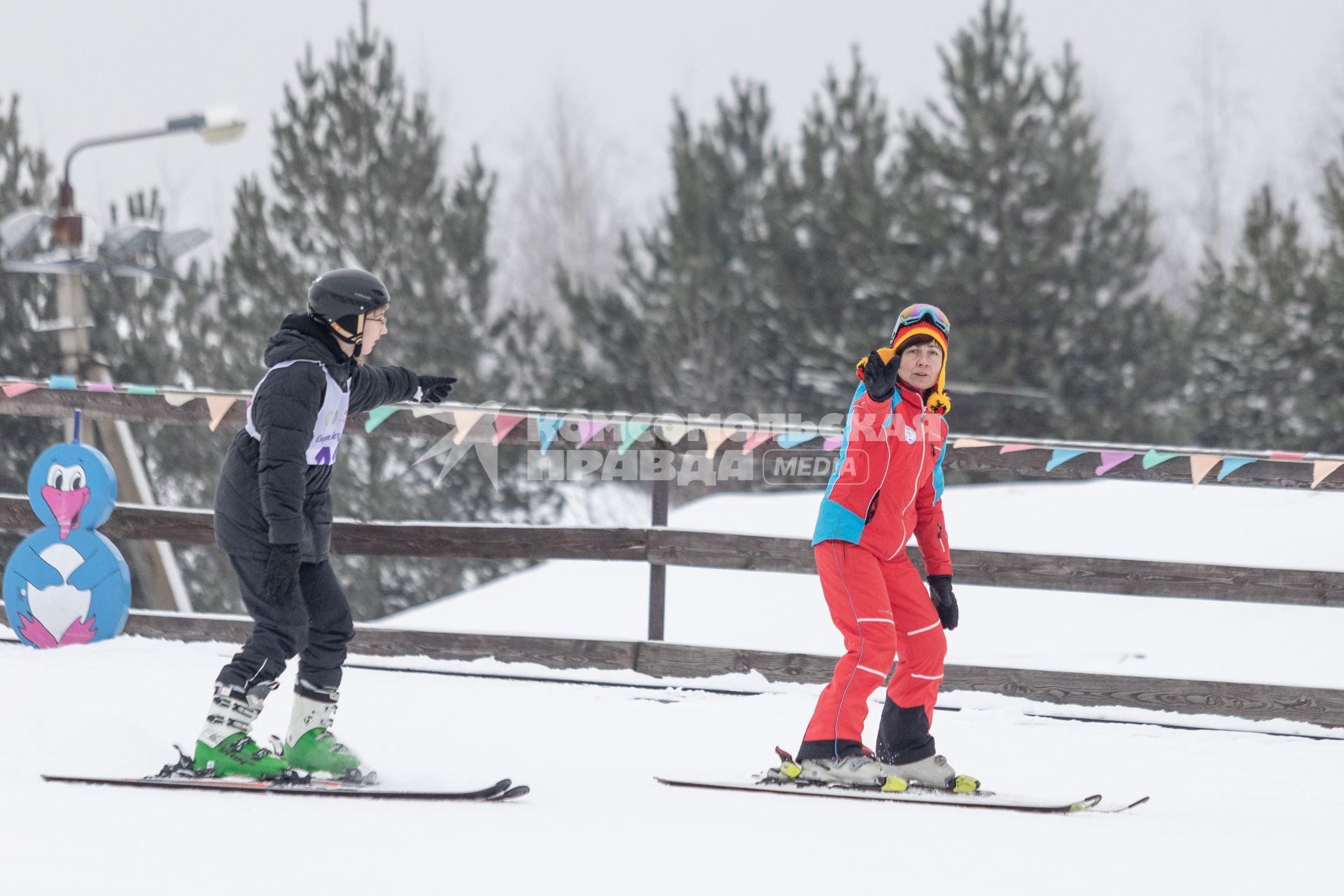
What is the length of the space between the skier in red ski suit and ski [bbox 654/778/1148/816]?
0.25 ft

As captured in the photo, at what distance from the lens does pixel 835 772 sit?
4.09 m

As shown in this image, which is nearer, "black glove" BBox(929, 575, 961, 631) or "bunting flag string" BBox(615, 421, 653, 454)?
"black glove" BBox(929, 575, 961, 631)

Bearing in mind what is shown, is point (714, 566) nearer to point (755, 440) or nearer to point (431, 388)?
point (755, 440)

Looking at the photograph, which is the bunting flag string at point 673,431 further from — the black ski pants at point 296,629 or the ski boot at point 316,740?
the ski boot at point 316,740

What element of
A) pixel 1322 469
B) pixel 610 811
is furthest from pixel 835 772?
pixel 1322 469

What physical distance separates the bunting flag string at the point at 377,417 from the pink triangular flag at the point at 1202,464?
3659 mm

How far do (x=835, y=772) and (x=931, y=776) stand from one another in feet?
1.11

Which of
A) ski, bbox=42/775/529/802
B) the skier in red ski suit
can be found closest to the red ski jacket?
the skier in red ski suit

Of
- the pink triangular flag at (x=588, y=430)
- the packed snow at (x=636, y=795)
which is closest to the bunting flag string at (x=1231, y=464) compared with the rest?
the packed snow at (x=636, y=795)

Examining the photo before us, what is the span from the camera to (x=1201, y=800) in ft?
13.8

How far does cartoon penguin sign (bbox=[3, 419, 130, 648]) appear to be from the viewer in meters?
6.02

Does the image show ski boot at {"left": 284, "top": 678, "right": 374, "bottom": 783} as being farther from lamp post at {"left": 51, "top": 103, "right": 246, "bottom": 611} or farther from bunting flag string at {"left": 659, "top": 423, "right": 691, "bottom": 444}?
lamp post at {"left": 51, "top": 103, "right": 246, "bottom": 611}

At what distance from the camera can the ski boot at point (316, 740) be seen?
160 inches

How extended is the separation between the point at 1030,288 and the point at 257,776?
16.0 m
